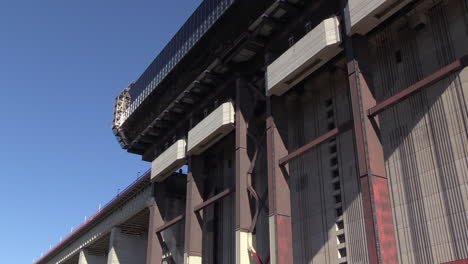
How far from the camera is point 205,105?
4528 cm

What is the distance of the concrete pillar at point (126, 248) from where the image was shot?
200 feet

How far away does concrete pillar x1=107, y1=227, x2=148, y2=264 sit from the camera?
60.8 m

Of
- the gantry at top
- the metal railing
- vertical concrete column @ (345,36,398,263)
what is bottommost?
vertical concrete column @ (345,36,398,263)

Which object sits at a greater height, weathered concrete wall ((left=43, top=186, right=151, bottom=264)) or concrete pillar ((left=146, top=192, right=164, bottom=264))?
weathered concrete wall ((left=43, top=186, right=151, bottom=264))

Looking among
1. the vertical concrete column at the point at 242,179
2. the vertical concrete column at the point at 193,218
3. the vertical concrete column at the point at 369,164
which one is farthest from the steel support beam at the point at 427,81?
the vertical concrete column at the point at 193,218

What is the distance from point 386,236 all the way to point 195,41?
26268 millimetres

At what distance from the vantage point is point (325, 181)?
34.0m

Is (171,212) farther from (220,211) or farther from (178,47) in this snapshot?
(178,47)

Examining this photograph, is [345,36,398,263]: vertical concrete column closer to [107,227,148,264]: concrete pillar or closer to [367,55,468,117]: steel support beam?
[367,55,468,117]: steel support beam

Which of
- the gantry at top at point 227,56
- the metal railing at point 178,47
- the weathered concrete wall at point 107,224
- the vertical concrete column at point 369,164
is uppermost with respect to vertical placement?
the metal railing at point 178,47

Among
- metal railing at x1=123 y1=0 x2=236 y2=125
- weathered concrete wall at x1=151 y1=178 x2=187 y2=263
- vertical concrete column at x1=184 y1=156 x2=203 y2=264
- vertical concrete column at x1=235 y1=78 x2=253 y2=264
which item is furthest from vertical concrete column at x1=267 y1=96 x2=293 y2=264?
weathered concrete wall at x1=151 y1=178 x2=187 y2=263

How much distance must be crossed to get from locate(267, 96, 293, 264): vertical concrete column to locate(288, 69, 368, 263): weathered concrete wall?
2036 millimetres

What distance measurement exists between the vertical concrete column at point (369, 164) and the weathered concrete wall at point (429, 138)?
7.22 feet

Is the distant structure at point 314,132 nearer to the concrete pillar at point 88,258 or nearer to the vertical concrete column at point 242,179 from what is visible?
the vertical concrete column at point 242,179
